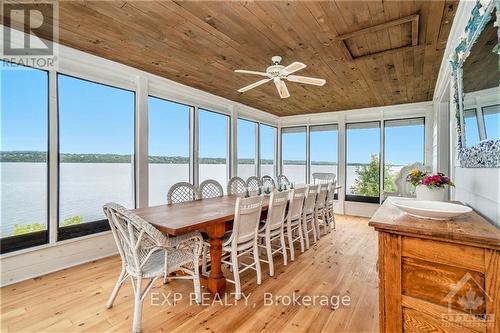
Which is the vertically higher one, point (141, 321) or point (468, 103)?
point (468, 103)

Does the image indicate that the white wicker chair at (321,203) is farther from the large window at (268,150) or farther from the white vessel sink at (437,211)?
the white vessel sink at (437,211)

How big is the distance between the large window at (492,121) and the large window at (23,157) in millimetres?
4021

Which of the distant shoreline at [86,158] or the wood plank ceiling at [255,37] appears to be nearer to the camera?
the wood plank ceiling at [255,37]

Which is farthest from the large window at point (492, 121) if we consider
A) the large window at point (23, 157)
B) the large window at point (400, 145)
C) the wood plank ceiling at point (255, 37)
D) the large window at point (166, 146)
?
the large window at point (400, 145)

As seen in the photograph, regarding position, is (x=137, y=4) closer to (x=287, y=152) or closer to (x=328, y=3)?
(x=328, y=3)

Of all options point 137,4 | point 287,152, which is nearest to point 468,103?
point 137,4

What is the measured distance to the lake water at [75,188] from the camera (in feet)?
8.90

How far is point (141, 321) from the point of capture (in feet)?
6.48

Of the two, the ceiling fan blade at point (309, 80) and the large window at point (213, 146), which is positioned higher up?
the ceiling fan blade at point (309, 80)

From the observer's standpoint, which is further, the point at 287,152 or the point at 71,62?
the point at 287,152

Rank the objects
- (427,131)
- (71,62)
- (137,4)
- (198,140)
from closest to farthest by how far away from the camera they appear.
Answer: (137,4) < (71,62) < (198,140) < (427,131)

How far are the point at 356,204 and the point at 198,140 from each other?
4099 mm

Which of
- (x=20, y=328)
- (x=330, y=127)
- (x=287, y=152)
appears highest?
(x=330, y=127)

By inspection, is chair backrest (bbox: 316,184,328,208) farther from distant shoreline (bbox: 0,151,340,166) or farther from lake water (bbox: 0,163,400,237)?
lake water (bbox: 0,163,400,237)
